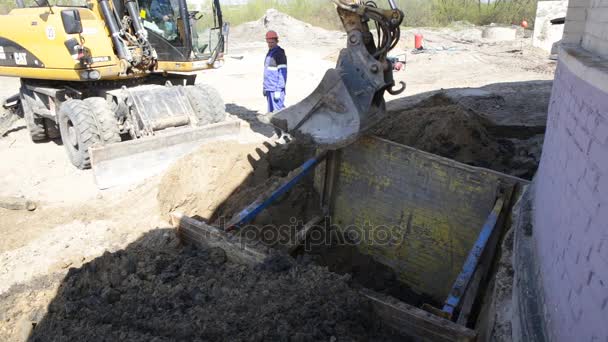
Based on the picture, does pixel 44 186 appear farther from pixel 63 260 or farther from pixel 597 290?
pixel 597 290

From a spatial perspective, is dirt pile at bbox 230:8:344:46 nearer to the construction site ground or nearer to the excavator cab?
the construction site ground

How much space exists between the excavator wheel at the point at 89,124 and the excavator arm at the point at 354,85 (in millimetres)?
3150

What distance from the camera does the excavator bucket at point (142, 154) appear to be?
18.1 feet

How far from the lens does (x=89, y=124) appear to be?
237 inches

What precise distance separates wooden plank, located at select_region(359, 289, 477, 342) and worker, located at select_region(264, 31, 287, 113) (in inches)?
197

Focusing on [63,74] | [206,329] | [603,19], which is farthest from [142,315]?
[63,74]

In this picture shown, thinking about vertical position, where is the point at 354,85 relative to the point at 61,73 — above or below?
above

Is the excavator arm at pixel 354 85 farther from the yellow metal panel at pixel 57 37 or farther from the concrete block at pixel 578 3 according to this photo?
the yellow metal panel at pixel 57 37

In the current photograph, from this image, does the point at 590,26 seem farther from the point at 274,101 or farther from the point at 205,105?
the point at 274,101

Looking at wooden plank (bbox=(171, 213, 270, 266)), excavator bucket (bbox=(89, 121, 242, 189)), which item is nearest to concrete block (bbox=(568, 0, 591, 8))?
wooden plank (bbox=(171, 213, 270, 266))

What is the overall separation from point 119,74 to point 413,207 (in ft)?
15.8

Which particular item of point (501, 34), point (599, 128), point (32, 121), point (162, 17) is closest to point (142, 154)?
point (162, 17)

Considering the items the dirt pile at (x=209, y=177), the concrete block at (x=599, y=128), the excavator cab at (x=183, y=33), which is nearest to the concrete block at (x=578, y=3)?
the concrete block at (x=599, y=128)

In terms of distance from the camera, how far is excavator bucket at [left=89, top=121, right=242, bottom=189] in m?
5.52
